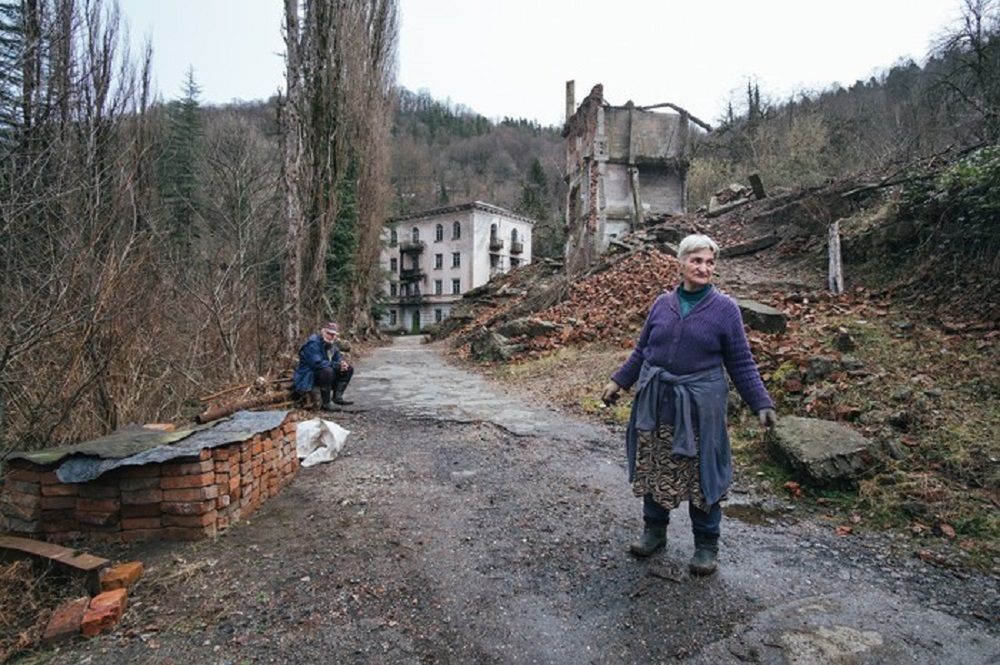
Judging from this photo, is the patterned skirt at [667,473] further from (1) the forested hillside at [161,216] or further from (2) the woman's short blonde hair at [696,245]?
(1) the forested hillside at [161,216]

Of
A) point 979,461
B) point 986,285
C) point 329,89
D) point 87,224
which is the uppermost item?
point 329,89

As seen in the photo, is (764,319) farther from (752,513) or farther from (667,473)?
(667,473)

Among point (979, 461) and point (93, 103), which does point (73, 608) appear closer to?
point (979, 461)

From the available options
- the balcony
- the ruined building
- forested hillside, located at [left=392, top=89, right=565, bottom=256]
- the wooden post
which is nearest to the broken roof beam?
the ruined building

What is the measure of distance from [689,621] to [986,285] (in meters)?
6.02

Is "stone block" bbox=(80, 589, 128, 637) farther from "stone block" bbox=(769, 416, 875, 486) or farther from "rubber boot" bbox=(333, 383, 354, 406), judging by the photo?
"rubber boot" bbox=(333, 383, 354, 406)

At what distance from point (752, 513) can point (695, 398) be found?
1595 millimetres

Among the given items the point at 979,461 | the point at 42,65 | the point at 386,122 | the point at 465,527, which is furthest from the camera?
the point at 386,122

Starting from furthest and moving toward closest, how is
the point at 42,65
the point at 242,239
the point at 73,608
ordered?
the point at 242,239 → the point at 42,65 → the point at 73,608

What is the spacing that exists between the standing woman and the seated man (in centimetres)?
505

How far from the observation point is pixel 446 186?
57656 mm

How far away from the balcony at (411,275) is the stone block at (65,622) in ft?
152

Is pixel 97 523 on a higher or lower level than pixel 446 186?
lower

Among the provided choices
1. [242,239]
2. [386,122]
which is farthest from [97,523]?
[386,122]
